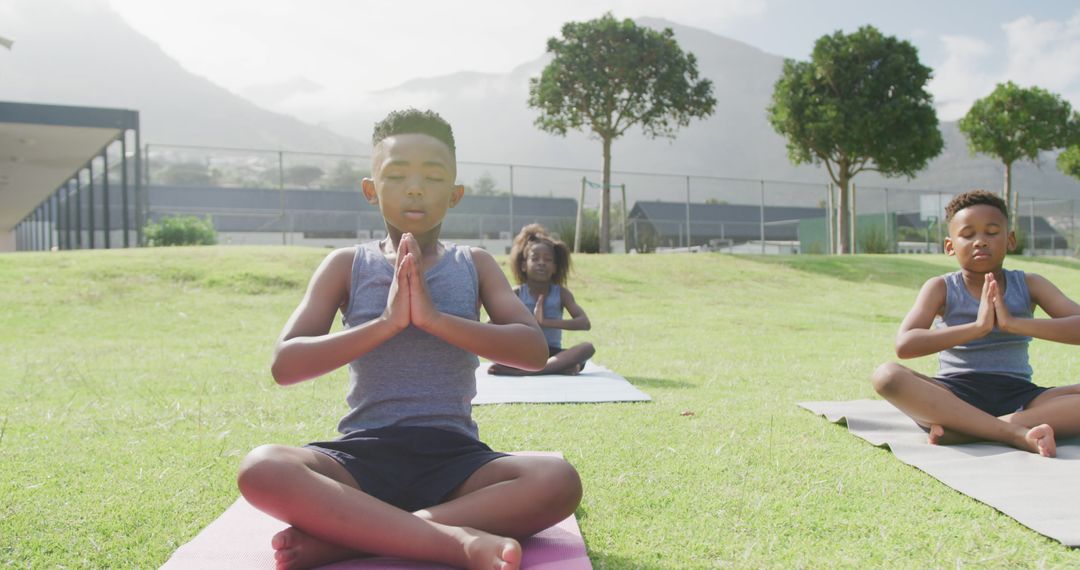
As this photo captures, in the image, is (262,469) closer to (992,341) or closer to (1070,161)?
(992,341)

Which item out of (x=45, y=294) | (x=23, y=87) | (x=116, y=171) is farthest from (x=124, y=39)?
(x=45, y=294)

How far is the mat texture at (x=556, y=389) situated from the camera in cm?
433

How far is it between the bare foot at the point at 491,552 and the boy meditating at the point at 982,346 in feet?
7.01

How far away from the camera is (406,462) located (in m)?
2.06

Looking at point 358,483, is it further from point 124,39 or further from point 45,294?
point 124,39

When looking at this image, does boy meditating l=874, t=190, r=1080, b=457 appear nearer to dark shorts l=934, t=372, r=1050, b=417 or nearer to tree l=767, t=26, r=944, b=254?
dark shorts l=934, t=372, r=1050, b=417

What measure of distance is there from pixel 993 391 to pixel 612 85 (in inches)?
546

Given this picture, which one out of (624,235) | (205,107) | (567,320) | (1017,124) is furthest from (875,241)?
(205,107)

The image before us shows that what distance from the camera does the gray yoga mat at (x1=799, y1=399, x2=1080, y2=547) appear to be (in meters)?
2.20

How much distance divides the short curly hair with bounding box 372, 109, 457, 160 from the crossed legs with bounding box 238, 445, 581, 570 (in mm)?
911

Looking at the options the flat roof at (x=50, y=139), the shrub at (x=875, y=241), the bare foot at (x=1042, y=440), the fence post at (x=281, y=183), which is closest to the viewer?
the bare foot at (x=1042, y=440)

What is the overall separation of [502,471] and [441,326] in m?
0.40

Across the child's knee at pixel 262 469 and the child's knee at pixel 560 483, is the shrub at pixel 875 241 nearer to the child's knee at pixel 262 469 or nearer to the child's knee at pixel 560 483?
the child's knee at pixel 560 483

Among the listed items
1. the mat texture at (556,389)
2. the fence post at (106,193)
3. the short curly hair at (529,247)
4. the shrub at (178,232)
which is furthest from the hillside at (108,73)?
the mat texture at (556,389)
